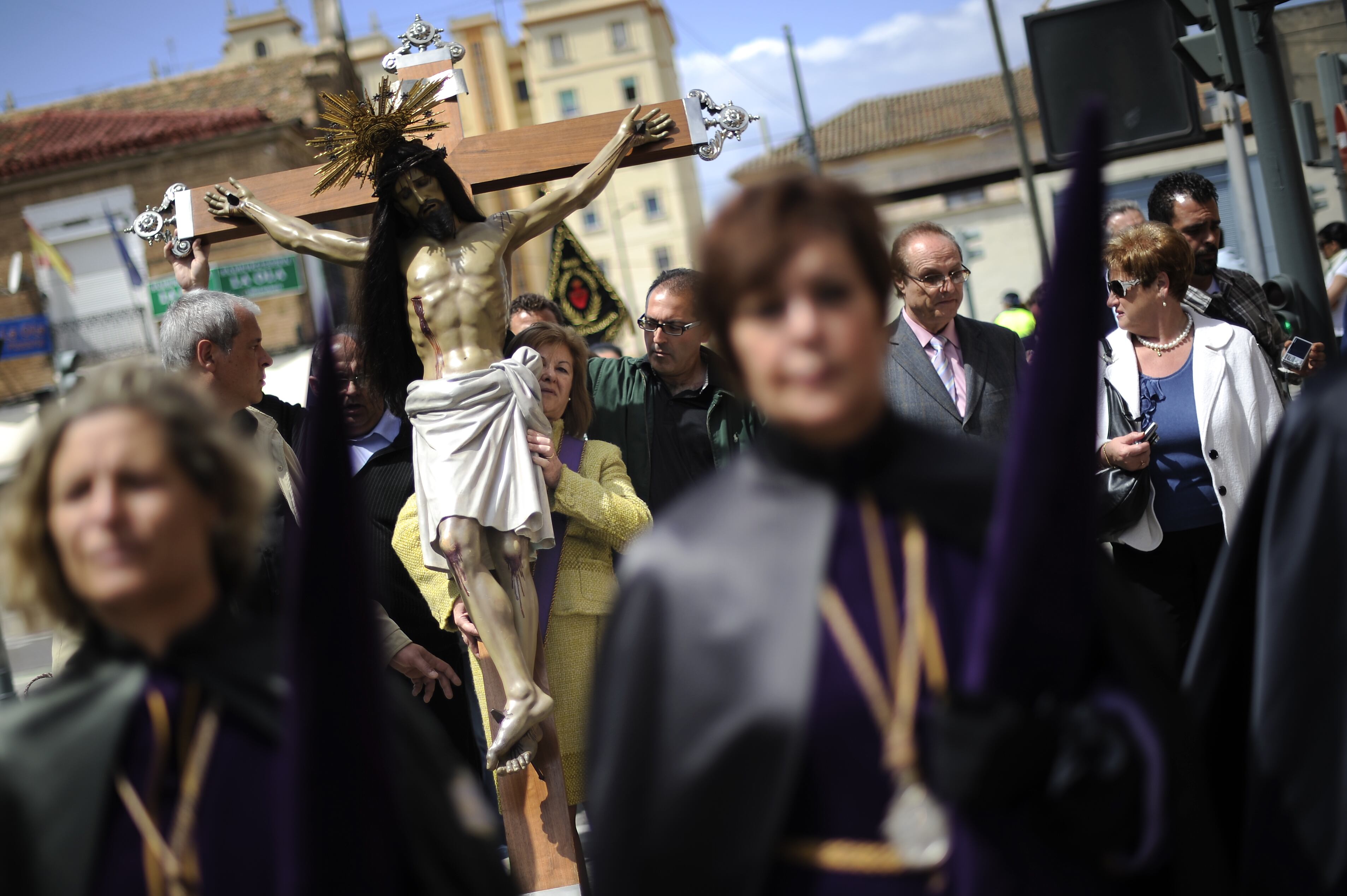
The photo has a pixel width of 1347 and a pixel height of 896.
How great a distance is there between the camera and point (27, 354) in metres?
27.4

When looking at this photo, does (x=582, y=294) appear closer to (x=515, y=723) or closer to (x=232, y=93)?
(x=515, y=723)

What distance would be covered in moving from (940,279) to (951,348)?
289 millimetres

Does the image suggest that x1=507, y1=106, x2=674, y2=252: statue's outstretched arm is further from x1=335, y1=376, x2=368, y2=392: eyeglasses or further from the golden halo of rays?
x1=335, y1=376, x2=368, y2=392: eyeglasses

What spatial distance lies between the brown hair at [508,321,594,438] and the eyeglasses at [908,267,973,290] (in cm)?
131

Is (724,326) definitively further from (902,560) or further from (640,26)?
(640,26)

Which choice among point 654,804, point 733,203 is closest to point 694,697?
point 654,804

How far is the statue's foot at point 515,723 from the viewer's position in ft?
13.6

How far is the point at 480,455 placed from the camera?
4207 millimetres

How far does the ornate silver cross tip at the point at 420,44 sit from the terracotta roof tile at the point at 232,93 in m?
25.5

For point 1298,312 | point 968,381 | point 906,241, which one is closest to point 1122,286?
point 968,381

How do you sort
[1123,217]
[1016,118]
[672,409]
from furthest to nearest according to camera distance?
[1016,118], [1123,217], [672,409]

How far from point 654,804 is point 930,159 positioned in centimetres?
4668

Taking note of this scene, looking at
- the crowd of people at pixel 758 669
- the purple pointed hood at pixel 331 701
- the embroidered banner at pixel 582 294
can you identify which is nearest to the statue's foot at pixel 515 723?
the crowd of people at pixel 758 669

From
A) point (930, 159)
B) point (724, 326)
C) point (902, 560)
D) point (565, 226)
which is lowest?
point (902, 560)
